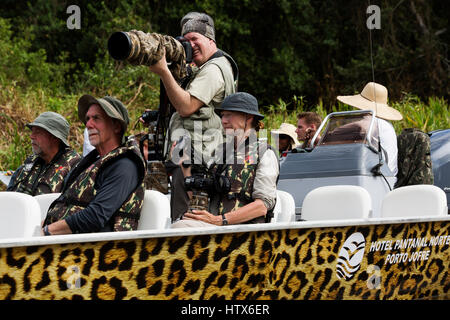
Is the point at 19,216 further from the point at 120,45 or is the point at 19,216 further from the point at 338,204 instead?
the point at 338,204

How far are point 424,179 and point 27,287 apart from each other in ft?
11.7

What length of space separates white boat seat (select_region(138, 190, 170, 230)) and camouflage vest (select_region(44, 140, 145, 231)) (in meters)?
0.08

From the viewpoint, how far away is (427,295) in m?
4.02

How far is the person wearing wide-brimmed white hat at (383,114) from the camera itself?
5426 millimetres

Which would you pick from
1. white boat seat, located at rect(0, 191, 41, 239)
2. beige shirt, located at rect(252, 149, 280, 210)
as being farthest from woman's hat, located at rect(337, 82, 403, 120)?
white boat seat, located at rect(0, 191, 41, 239)

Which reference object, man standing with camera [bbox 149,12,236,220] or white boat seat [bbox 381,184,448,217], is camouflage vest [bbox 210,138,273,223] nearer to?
man standing with camera [bbox 149,12,236,220]

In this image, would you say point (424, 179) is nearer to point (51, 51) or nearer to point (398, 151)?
point (398, 151)

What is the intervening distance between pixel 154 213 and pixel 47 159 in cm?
158

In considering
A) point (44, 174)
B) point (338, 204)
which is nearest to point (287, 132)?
point (338, 204)

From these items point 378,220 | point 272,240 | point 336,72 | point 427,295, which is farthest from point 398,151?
point 336,72

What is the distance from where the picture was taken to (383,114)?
19.7 ft

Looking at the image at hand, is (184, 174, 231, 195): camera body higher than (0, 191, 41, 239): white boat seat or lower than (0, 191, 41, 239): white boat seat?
higher

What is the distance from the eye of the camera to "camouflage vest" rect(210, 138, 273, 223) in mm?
3621

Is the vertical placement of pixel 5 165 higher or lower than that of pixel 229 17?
lower
